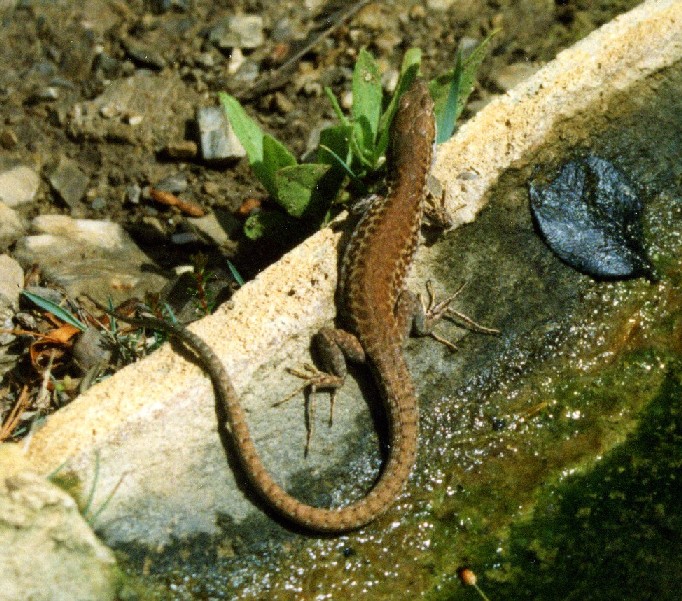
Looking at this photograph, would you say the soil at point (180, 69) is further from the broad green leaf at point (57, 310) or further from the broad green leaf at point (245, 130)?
the broad green leaf at point (57, 310)

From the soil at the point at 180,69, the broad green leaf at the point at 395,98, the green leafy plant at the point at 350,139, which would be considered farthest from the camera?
the soil at the point at 180,69

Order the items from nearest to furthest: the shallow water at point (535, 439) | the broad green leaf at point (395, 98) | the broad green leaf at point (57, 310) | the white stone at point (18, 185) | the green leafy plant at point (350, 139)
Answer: the shallow water at point (535, 439) → the broad green leaf at point (57, 310) → the green leafy plant at point (350, 139) → the broad green leaf at point (395, 98) → the white stone at point (18, 185)

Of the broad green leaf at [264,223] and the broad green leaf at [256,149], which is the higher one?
the broad green leaf at [256,149]

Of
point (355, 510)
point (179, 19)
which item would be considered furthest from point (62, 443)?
point (179, 19)

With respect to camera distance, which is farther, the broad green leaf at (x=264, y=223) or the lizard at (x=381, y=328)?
the broad green leaf at (x=264, y=223)

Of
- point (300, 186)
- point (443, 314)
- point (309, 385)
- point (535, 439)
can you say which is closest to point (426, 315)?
point (443, 314)

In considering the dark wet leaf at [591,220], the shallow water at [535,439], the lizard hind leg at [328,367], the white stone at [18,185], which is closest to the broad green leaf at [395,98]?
the shallow water at [535,439]

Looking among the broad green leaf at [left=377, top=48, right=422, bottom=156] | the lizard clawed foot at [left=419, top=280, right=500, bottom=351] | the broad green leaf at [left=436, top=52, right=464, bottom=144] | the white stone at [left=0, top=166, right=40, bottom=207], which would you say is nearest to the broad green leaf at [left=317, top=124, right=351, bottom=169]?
the broad green leaf at [left=377, top=48, right=422, bottom=156]
